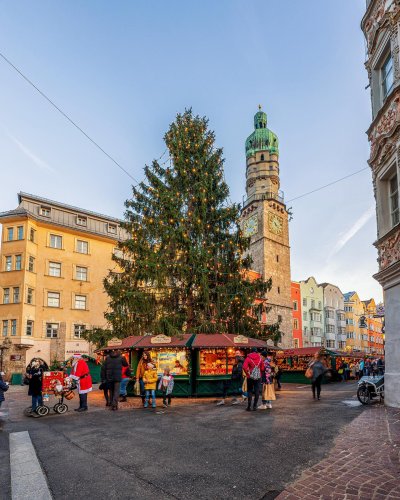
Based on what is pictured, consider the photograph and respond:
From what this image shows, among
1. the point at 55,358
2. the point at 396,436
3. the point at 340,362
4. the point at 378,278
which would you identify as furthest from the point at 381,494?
the point at 55,358

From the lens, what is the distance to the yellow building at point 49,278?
32656 mm

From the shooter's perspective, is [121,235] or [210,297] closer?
[210,297]

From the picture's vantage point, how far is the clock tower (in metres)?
57.6

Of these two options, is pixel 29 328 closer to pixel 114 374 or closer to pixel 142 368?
pixel 142 368

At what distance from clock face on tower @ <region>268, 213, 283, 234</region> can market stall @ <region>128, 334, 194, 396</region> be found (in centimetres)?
4466

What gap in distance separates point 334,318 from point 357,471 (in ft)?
243

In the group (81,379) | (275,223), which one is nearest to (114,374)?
(81,379)

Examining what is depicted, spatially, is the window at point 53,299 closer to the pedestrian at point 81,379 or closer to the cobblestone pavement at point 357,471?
the pedestrian at point 81,379

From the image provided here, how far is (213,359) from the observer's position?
17781 mm

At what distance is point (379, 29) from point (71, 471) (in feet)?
48.2

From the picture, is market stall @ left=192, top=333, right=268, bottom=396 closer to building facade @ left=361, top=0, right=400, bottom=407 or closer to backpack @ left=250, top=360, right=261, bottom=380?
backpack @ left=250, top=360, right=261, bottom=380

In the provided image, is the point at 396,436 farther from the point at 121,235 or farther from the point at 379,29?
the point at 121,235

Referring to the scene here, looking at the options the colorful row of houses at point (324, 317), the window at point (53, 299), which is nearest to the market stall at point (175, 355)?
the window at point (53, 299)

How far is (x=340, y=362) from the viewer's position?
107 feet
